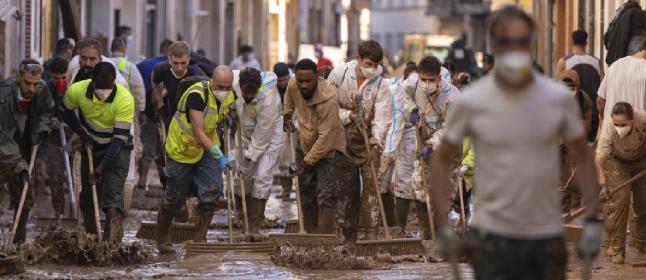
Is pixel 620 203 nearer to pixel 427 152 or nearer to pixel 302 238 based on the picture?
pixel 427 152

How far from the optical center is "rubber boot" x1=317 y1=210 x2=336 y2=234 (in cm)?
1382

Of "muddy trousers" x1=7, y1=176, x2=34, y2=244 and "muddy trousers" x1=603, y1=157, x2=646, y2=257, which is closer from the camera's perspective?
"muddy trousers" x1=603, y1=157, x2=646, y2=257

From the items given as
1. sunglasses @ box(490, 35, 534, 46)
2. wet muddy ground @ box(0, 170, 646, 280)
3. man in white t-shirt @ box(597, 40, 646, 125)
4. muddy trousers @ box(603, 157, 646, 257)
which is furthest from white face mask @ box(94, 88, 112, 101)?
sunglasses @ box(490, 35, 534, 46)

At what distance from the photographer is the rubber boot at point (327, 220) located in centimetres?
1382

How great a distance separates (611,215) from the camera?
44.1 ft

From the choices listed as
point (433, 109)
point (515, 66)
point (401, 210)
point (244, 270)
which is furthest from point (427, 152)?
point (515, 66)

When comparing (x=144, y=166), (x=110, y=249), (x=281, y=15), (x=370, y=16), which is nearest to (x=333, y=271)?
(x=110, y=249)

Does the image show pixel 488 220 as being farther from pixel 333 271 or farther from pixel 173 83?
pixel 173 83

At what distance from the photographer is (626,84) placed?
14.8m

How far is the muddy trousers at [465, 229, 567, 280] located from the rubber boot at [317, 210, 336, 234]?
21.7 feet

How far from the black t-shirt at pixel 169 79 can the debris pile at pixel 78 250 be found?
8.76 feet

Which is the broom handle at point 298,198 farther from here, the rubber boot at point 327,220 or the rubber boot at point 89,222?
the rubber boot at point 89,222

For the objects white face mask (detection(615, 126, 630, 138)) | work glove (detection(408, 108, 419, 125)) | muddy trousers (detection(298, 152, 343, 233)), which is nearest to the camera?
white face mask (detection(615, 126, 630, 138))

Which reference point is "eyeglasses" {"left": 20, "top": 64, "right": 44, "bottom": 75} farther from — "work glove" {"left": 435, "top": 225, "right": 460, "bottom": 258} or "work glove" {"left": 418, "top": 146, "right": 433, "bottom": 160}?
"work glove" {"left": 435, "top": 225, "right": 460, "bottom": 258}
